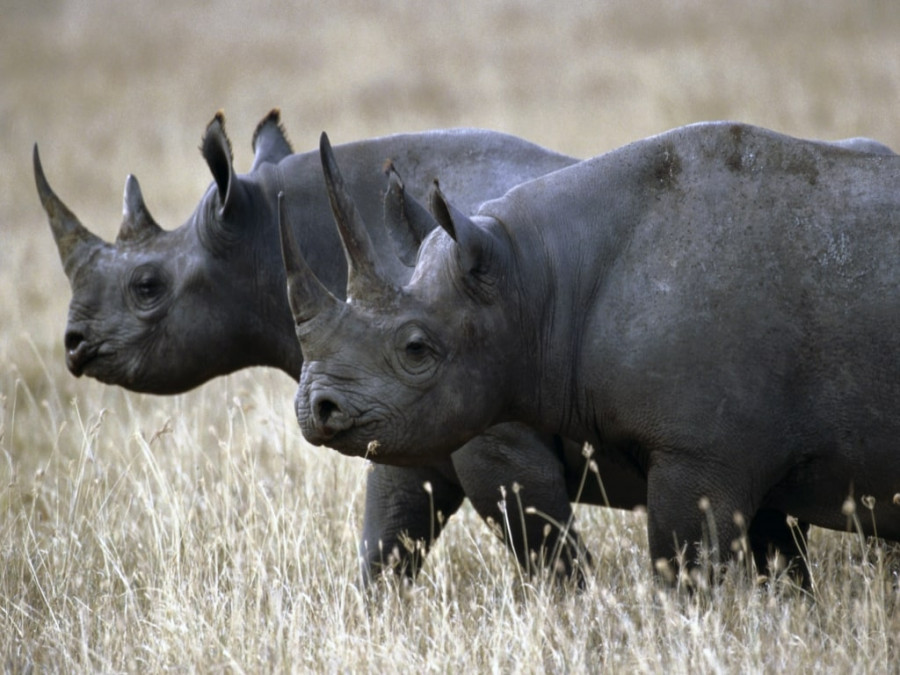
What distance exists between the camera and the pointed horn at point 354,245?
15.5ft

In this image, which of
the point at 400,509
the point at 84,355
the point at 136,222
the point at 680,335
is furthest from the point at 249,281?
the point at 680,335

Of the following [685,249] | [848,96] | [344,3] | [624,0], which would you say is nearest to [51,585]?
[685,249]

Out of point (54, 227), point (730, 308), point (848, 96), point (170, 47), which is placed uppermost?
point (170, 47)

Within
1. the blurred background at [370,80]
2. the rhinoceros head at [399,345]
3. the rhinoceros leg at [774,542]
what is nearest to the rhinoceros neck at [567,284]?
the rhinoceros head at [399,345]

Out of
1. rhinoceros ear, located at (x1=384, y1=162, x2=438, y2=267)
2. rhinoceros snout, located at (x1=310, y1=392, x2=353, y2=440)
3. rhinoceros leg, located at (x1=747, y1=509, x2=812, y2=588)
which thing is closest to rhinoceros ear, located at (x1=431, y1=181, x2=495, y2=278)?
rhinoceros ear, located at (x1=384, y1=162, x2=438, y2=267)

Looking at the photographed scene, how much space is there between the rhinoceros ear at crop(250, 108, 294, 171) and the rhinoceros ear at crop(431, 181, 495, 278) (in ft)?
6.09

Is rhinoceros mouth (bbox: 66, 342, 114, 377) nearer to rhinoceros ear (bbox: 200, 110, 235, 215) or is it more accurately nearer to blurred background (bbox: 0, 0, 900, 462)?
rhinoceros ear (bbox: 200, 110, 235, 215)

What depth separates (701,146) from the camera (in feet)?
16.3

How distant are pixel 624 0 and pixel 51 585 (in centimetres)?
2202

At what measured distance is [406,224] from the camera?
523 cm

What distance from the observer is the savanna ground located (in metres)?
4.82

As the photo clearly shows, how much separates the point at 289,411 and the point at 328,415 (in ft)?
14.0

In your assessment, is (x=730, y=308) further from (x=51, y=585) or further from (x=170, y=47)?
(x=170, y=47)

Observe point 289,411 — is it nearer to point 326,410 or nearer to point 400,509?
point 400,509
